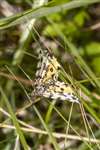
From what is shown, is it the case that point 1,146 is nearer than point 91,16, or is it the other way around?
point 1,146

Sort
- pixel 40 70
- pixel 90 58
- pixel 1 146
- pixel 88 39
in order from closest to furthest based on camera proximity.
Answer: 1. pixel 40 70
2. pixel 1 146
3. pixel 90 58
4. pixel 88 39

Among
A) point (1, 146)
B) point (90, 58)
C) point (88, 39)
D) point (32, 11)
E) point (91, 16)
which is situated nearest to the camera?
point (32, 11)

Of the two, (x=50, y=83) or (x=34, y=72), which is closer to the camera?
(x=50, y=83)

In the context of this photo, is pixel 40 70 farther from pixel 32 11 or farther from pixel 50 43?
pixel 50 43

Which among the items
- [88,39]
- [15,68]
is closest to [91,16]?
[88,39]

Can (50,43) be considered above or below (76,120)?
above

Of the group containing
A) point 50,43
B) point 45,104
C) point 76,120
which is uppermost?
point 50,43
